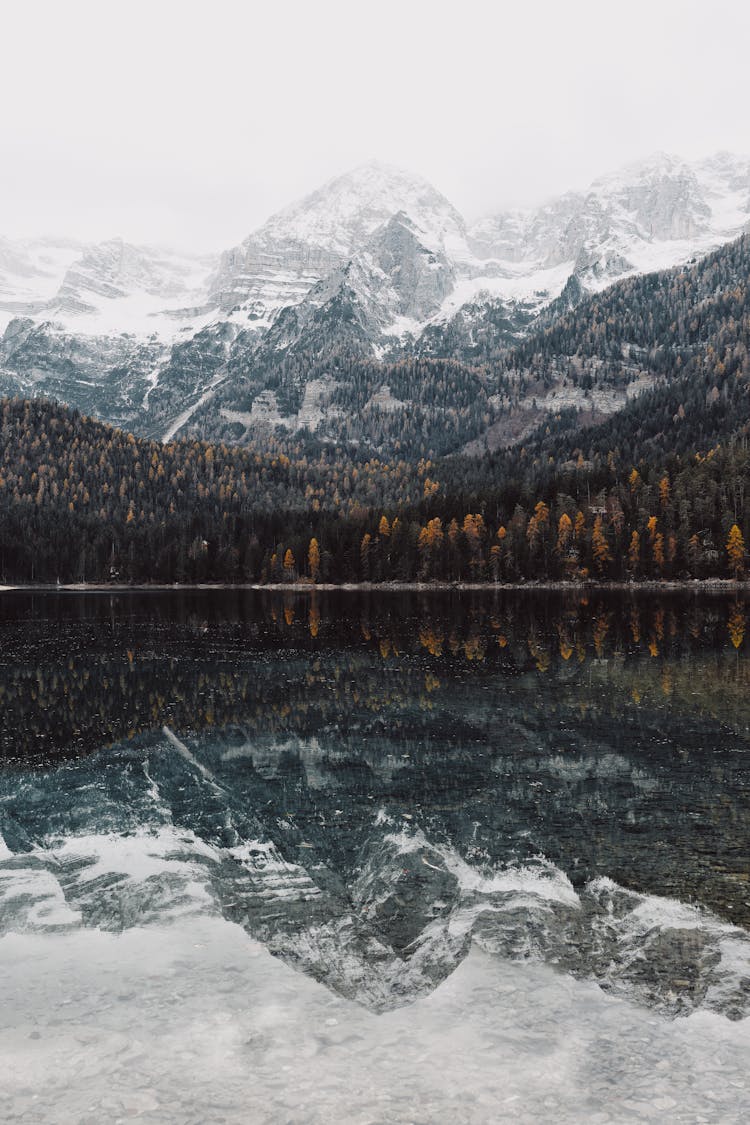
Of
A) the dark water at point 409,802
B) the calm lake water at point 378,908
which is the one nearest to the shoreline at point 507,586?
the dark water at point 409,802

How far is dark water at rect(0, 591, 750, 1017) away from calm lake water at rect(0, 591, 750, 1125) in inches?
3.8

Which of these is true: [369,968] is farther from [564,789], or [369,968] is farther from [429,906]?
[564,789]

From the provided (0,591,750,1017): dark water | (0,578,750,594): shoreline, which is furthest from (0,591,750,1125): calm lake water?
(0,578,750,594): shoreline

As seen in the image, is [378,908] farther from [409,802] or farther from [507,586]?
[507,586]

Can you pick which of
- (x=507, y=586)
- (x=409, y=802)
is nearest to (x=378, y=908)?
(x=409, y=802)

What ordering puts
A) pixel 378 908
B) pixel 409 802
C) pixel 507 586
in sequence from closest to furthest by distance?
1. pixel 378 908
2. pixel 409 802
3. pixel 507 586

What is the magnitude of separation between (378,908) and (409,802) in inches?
263

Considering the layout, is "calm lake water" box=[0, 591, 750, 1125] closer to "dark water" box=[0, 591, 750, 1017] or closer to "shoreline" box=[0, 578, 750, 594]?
"dark water" box=[0, 591, 750, 1017]

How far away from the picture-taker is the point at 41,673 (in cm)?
4484

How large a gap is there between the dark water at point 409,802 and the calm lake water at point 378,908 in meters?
0.10

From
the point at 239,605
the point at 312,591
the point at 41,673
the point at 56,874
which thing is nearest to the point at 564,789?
the point at 56,874

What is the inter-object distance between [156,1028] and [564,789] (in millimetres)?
14146

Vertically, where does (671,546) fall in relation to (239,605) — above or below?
above

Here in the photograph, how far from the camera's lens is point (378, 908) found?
1407cm
